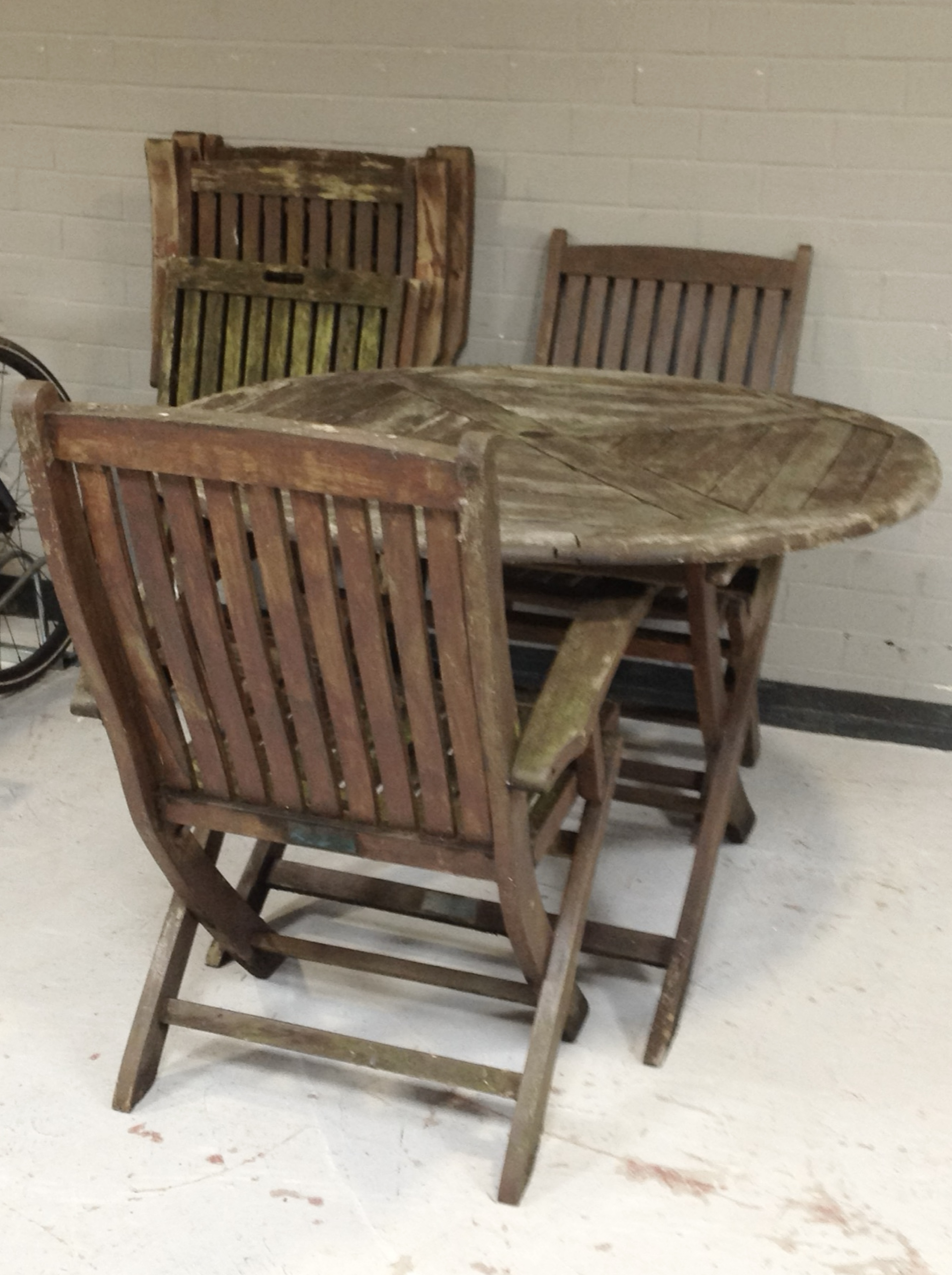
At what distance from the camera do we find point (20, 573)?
372cm

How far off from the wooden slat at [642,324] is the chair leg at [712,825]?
0.80 m

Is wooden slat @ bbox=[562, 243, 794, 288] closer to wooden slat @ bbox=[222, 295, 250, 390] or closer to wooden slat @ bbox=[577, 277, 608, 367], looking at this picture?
wooden slat @ bbox=[577, 277, 608, 367]

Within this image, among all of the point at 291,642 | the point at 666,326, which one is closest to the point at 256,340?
the point at 666,326

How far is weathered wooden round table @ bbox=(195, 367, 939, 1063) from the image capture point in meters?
1.74

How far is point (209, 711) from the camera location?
1.61 metres

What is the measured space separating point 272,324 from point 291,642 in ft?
5.61

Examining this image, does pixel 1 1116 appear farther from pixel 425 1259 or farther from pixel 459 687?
pixel 459 687

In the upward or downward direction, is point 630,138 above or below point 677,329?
above

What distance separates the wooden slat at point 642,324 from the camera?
2.93 m

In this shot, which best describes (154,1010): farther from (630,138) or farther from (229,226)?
(630,138)

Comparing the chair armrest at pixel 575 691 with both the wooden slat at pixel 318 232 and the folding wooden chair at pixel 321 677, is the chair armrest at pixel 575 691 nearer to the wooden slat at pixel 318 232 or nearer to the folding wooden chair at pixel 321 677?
the folding wooden chair at pixel 321 677

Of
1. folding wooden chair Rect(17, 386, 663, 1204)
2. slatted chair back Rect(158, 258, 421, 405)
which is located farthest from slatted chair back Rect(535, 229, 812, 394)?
folding wooden chair Rect(17, 386, 663, 1204)

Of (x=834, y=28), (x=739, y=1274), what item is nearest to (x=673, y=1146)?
(x=739, y=1274)

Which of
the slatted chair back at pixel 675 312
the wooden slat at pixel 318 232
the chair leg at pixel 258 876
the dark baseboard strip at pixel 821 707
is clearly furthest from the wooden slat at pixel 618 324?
the chair leg at pixel 258 876
